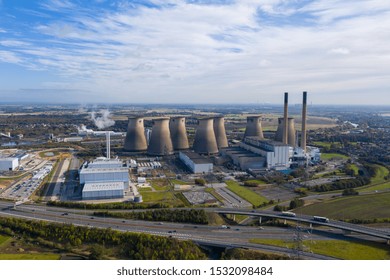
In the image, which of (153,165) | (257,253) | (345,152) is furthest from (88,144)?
(257,253)

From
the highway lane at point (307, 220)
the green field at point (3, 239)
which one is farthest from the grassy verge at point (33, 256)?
the highway lane at point (307, 220)

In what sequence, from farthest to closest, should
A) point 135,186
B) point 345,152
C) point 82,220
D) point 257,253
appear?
point 345,152
point 135,186
point 82,220
point 257,253

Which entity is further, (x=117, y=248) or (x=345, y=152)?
(x=345, y=152)

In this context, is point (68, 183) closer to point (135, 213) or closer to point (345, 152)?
point (135, 213)

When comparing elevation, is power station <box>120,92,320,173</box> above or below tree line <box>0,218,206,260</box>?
above

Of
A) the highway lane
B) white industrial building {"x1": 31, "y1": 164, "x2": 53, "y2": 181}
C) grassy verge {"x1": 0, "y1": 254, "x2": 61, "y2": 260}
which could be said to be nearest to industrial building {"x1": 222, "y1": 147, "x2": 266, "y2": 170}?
the highway lane

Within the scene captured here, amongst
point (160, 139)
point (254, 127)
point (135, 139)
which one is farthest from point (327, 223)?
point (254, 127)

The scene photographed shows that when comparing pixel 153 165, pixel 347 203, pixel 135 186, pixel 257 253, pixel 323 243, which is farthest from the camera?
pixel 153 165

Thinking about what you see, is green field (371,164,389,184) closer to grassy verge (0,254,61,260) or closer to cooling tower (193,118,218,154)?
cooling tower (193,118,218,154)
